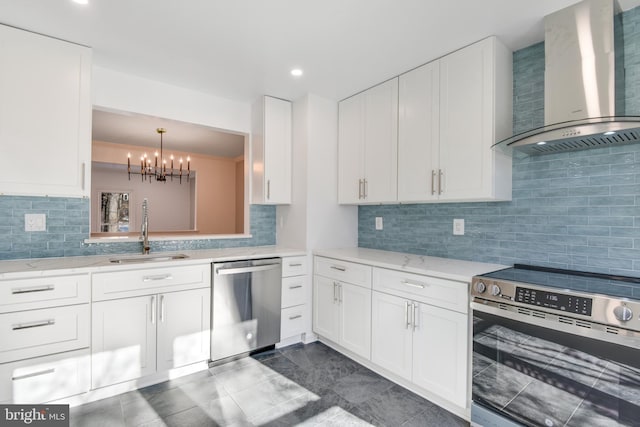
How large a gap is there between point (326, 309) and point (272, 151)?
5.42 feet

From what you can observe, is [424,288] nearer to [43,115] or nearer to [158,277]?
[158,277]

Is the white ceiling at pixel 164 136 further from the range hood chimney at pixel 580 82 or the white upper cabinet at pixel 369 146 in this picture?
the range hood chimney at pixel 580 82

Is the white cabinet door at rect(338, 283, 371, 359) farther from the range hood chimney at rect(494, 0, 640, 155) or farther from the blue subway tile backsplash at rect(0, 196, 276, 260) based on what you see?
the blue subway tile backsplash at rect(0, 196, 276, 260)

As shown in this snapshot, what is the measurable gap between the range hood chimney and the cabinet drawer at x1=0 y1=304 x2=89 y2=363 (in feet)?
9.53

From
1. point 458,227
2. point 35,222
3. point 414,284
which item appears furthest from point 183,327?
point 458,227

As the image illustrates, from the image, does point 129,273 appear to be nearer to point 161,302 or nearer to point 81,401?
point 161,302

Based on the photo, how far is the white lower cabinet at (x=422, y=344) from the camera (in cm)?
187

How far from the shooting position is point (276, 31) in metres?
2.03

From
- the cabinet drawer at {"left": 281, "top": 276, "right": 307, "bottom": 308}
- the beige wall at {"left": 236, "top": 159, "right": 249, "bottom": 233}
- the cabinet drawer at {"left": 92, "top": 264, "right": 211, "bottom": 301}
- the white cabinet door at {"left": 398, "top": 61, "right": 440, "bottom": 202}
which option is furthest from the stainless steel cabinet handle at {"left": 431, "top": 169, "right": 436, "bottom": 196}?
the beige wall at {"left": 236, "top": 159, "right": 249, "bottom": 233}

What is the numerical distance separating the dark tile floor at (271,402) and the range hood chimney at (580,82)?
1.74 metres

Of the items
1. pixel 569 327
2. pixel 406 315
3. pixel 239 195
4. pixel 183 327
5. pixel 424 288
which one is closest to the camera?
pixel 569 327

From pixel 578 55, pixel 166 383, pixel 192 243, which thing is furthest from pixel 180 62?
pixel 578 55

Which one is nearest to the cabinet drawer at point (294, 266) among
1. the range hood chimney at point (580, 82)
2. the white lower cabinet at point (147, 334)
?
the white lower cabinet at point (147, 334)

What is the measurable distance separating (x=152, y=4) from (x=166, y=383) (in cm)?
252
